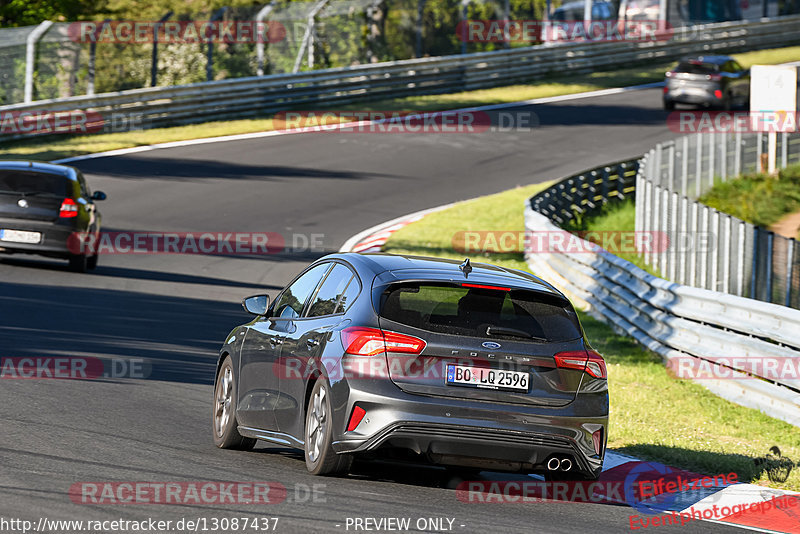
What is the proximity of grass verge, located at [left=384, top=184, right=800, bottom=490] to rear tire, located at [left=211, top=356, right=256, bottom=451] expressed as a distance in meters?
2.76

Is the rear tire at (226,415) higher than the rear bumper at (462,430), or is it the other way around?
the rear bumper at (462,430)

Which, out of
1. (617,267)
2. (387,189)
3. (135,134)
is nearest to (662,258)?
(617,267)

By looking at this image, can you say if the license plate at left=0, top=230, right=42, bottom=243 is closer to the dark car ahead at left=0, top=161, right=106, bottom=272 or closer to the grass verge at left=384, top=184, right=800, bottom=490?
the dark car ahead at left=0, top=161, right=106, bottom=272

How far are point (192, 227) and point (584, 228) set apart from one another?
8352mm

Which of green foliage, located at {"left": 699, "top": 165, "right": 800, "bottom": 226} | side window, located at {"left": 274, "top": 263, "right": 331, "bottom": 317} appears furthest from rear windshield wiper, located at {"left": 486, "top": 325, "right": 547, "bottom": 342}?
green foliage, located at {"left": 699, "top": 165, "right": 800, "bottom": 226}

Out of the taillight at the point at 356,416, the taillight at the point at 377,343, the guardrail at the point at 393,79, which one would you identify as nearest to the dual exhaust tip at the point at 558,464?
the taillight at the point at 377,343

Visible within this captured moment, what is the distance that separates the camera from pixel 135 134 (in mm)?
33219

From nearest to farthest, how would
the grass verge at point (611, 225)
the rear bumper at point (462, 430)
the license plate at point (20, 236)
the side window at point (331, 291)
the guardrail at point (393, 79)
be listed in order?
the rear bumper at point (462, 430) < the side window at point (331, 291) < the license plate at point (20, 236) < the grass verge at point (611, 225) < the guardrail at point (393, 79)

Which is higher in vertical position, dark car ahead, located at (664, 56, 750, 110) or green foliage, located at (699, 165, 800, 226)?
dark car ahead, located at (664, 56, 750, 110)

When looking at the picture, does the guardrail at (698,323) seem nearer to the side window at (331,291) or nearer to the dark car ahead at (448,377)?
the dark car ahead at (448,377)

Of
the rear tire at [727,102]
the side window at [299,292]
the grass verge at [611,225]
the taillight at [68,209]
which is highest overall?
the side window at [299,292]

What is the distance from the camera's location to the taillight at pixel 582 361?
25.4ft

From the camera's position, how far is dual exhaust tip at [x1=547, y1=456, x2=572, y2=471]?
25.4 ft

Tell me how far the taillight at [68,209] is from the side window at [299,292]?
11.1m
